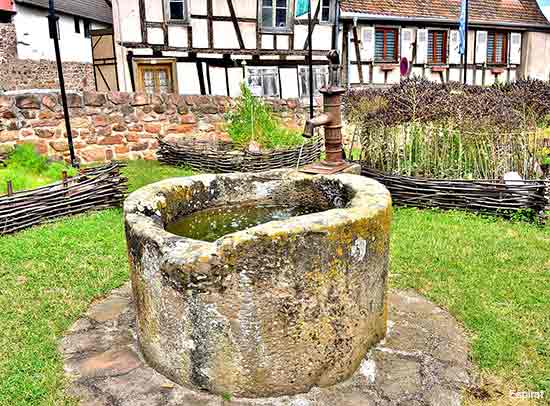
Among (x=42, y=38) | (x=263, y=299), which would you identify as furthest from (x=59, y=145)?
(x=42, y=38)

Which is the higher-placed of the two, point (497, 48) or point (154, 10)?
point (154, 10)

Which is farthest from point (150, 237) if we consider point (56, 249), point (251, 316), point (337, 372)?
point (56, 249)

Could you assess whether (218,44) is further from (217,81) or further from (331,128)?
(331,128)

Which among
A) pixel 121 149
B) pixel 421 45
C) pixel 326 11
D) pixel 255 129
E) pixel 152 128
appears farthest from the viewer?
pixel 421 45

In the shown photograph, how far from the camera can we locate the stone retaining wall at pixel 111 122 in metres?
9.10

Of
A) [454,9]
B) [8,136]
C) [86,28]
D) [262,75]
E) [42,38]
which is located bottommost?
[8,136]

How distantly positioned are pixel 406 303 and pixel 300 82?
12.8 m

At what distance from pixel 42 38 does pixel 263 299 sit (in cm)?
2231

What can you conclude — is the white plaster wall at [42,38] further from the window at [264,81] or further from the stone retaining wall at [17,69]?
the window at [264,81]

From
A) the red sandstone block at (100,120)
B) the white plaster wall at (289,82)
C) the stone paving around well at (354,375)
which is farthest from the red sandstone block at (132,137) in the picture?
the stone paving around well at (354,375)

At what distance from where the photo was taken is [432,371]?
113 inches

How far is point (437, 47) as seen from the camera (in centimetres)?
1966

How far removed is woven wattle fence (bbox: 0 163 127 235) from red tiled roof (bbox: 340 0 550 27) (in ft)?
42.5

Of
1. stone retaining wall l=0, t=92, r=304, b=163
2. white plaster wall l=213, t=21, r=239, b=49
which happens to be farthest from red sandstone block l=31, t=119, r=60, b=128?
white plaster wall l=213, t=21, r=239, b=49
